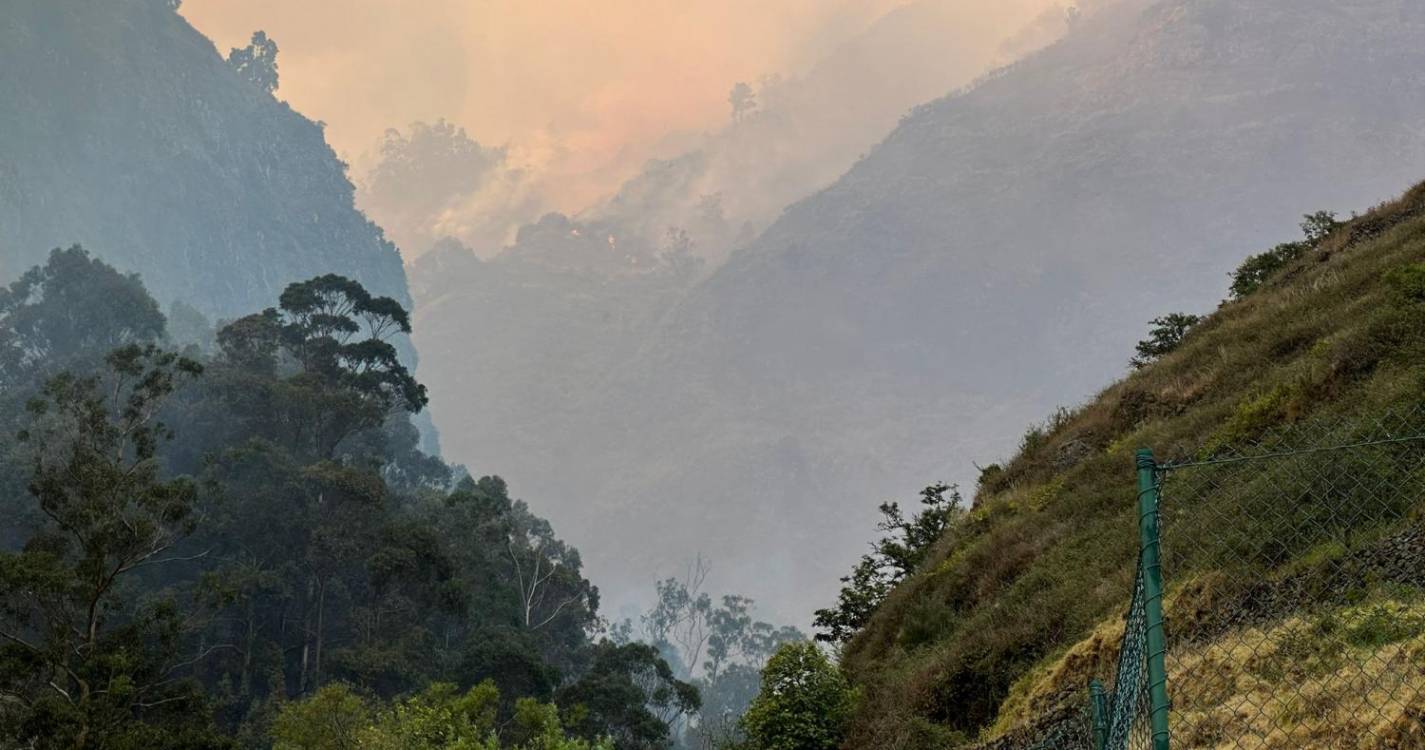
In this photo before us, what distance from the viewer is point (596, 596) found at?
67.2 m

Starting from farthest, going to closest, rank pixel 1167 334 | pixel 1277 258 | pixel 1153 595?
pixel 1167 334
pixel 1277 258
pixel 1153 595

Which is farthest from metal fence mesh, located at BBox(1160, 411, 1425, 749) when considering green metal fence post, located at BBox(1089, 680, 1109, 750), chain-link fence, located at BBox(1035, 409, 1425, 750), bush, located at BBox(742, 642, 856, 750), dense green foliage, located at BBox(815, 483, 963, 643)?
dense green foliage, located at BBox(815, 483, 963, 643)

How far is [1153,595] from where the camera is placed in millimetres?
4863

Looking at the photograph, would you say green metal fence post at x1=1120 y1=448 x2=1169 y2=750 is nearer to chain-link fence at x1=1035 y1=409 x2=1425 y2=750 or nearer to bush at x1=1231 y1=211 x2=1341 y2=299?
chain-link fence at x1=1035 y1=409 x2=1425 y2=750

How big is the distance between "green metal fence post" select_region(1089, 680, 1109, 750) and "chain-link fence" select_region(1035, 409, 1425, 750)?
17mm

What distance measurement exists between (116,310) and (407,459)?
2371 cm

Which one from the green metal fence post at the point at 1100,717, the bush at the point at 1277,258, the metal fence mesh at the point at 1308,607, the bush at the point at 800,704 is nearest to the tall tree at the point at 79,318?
the bush at the point at 800,704

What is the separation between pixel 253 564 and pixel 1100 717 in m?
50.5

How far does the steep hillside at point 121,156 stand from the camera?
16238cm

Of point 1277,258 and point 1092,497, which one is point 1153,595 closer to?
point 1092,497

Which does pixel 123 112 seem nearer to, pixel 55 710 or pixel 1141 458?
pixel 55 710

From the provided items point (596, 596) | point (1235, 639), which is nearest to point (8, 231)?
point (596, 596)

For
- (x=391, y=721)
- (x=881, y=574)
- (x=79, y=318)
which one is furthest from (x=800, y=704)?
(x=79, y=318)

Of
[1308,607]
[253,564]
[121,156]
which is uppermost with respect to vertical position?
[121,156]
